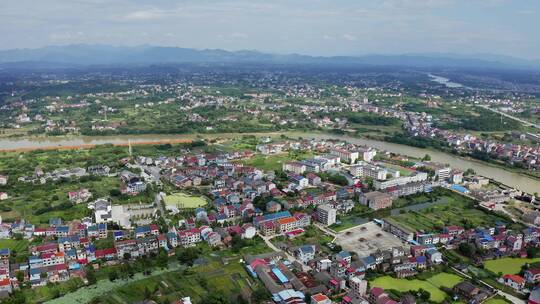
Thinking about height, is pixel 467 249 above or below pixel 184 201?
above

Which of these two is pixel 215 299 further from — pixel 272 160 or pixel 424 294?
pixel 272 160

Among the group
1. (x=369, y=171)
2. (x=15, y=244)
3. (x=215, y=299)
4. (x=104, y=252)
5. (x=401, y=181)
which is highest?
(x=369, y=171)

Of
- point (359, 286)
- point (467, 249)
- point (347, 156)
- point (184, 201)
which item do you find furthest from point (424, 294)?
point (347, 156)

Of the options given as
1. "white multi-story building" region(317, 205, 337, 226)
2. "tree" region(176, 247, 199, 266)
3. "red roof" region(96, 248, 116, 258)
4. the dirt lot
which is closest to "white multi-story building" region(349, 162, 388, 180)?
the dirt lot

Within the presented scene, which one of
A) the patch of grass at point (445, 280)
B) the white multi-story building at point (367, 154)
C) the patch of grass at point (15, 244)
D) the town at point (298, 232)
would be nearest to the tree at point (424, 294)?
the town at point (298, 232)

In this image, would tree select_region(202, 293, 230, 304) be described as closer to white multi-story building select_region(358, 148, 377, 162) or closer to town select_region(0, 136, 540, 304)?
town select_region(0, 136, 540, 304)

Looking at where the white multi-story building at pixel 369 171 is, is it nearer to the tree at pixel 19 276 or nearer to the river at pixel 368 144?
the river at pixel 368 144

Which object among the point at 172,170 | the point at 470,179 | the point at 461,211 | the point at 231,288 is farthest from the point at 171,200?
the point at 470,179
